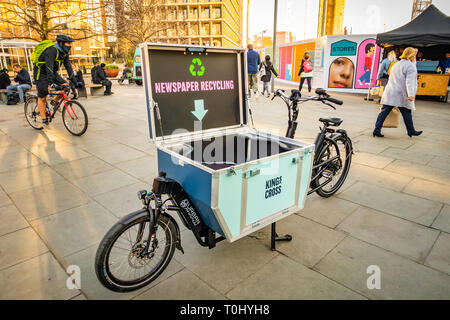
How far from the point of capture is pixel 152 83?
2.82m

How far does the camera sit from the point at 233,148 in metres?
3.38

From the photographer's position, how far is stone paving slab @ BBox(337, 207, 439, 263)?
3018 mm

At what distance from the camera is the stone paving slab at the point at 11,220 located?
3340 millimetres

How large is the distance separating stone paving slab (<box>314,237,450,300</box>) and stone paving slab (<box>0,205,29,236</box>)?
10.5ft

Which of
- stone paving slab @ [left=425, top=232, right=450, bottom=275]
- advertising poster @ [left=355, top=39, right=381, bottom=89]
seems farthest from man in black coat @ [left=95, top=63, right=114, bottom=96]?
stone paving slab @ [left=425, top=232, right=450, bottom=275]

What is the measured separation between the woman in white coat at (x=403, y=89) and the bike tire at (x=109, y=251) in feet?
20.7

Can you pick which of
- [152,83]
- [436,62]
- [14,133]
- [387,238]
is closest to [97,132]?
[14,133]

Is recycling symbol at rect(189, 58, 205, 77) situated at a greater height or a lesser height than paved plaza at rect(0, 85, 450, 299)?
greater

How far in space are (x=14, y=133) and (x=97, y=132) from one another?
197cm

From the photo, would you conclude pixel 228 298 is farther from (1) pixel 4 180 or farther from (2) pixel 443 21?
(2) pixel 443 21

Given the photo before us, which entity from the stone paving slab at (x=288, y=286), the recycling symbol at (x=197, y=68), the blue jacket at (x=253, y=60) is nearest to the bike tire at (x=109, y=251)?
the stone paving slab at (x=288, y=286)

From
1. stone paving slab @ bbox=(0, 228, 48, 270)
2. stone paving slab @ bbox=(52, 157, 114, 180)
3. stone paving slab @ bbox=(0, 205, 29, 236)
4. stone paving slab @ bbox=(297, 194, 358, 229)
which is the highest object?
stone paving slab @ bbox=(52, 157, 114, 180)

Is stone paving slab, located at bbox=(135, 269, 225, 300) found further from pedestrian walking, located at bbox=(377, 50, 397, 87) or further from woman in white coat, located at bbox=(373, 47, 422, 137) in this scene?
pedestrian walking, located at bbox=(377, 50, 397, 87)

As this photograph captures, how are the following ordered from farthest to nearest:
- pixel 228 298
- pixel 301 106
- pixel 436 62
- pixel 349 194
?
pixel 436 62 < pixel 301 106 < pixel 349 194 < pixel 228 298
